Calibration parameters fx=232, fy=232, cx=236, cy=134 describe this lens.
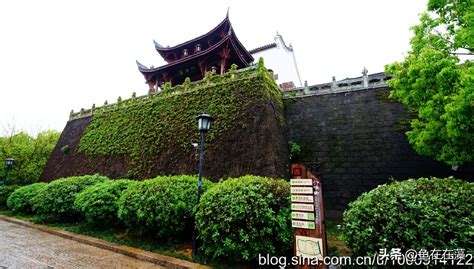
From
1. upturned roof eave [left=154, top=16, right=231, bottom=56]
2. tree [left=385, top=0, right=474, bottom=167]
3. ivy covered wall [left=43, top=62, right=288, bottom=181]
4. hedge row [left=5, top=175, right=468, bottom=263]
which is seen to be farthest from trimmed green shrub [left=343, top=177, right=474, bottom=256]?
upturned roof eave [left=154, top=16, right=231, bottom=56]

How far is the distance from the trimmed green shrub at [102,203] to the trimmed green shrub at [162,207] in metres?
0.78

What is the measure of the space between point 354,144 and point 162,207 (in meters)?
7.37

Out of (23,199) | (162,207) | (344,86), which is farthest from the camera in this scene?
(344,86)

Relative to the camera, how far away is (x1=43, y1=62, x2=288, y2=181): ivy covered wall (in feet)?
27.9

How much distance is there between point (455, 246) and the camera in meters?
2.75

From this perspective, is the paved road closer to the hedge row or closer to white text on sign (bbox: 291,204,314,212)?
the hedge row

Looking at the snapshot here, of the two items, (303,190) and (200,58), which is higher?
(200,58)

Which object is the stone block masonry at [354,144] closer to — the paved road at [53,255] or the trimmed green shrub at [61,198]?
the paved road at [53,255]

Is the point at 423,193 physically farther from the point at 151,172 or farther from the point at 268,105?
the point at 151,172

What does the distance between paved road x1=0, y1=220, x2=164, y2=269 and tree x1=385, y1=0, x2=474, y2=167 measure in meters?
6.86

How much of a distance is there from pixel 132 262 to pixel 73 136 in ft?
49.8

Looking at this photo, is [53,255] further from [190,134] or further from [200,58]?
[200,58]

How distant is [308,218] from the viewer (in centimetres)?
313

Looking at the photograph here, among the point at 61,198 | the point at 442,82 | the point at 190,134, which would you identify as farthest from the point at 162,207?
the point at 442,82
